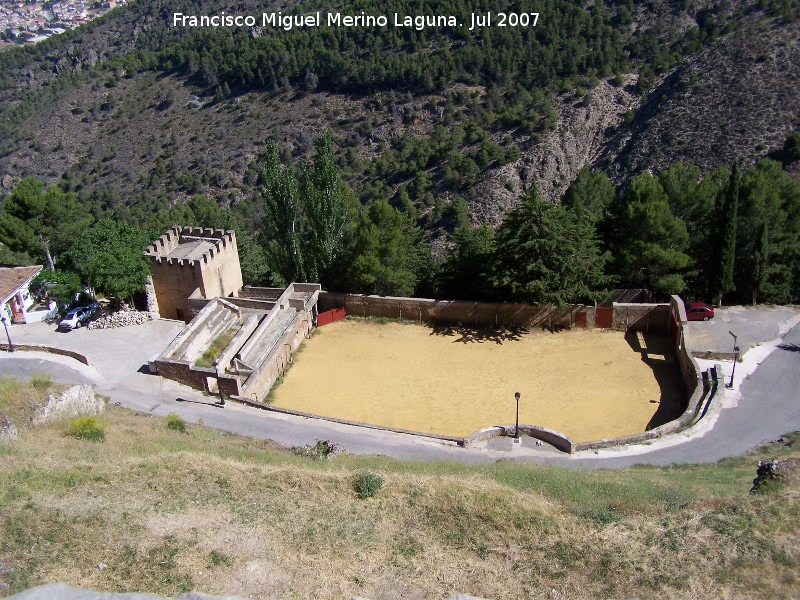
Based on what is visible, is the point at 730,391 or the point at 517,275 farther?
the point at 517,275

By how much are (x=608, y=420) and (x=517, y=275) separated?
8313 mm

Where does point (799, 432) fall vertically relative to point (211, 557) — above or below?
below

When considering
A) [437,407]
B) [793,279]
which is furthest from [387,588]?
[793,279]

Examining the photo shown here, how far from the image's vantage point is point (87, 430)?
19156 mm

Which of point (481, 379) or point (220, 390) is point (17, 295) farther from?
point (481, 379)

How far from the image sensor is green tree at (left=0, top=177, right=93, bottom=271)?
34281mm

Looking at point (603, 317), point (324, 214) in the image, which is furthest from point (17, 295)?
point (603, 317)

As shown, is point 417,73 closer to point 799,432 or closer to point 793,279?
point 793,279

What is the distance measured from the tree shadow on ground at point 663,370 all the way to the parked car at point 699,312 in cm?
141

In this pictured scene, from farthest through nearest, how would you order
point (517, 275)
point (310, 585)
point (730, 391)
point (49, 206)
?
point (49, 206), point (517, 275), point (730, 391), point (310, 585)

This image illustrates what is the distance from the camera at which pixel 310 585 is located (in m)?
12.8

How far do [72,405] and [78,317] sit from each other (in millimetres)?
10560

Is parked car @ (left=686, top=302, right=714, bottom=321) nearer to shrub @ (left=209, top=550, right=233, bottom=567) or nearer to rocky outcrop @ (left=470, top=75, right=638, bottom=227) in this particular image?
shrub @ (left=209, top=550, right=233, bottom=567)

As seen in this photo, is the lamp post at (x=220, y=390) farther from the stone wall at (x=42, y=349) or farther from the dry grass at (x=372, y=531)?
the dry grass at (x=372, y=531)
